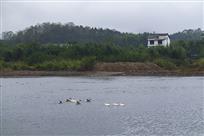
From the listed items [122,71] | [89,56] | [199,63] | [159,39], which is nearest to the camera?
[199,63]

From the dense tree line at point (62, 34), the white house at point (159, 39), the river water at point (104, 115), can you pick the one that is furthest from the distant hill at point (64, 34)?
the river water at point (104, 115)

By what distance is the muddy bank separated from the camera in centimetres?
7919

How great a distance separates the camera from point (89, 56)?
283 feet

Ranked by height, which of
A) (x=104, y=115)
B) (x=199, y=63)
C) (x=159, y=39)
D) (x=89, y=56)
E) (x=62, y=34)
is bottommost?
(x=104, y=115)

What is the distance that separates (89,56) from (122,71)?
7585 mm

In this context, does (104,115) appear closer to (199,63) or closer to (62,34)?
(199,63)

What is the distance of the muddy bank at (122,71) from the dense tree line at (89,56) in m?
1.68

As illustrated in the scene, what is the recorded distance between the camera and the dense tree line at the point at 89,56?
8431cm

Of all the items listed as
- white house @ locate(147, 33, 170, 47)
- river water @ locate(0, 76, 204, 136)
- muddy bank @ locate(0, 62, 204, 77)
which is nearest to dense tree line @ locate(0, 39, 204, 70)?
muddy bank @ locate(0, 62, 204, 77)

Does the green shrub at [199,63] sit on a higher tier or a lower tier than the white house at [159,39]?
lower

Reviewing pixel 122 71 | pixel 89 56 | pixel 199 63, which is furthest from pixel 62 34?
pixel 199 63

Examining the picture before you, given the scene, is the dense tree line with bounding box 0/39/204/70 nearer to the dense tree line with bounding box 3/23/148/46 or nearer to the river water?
the dense tree line with bounding box 3/23/148/46

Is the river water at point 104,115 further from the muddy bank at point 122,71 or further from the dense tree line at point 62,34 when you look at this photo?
the dense tree line at point 62,34

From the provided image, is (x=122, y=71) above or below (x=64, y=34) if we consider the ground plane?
below
